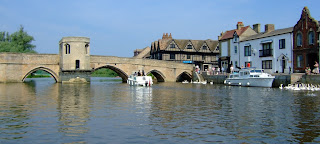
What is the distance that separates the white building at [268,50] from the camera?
5184 centimetres

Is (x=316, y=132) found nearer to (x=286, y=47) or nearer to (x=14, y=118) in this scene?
(x=14, y=118)

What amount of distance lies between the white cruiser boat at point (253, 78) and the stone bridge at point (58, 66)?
836 inches

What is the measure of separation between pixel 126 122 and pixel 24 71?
47.2 metres

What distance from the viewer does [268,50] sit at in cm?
5578

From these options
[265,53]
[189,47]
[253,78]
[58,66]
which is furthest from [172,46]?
[253,78]

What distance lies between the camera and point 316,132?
13.7 metres

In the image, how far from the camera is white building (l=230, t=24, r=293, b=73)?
170ft

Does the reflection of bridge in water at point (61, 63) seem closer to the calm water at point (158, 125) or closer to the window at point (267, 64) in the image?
the window at point (267, 64)

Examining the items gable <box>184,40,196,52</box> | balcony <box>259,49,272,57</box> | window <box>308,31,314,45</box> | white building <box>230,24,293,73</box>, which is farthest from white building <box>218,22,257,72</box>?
gable <box>184,40,196,52</box>

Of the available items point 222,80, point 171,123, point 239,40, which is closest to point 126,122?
point 171,123

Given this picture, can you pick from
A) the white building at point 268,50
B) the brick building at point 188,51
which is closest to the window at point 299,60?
the white building at point 268,50

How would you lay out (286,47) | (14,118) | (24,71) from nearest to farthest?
(14,118)
(286,47)
(24,71)

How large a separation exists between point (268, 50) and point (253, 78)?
39.3 ft

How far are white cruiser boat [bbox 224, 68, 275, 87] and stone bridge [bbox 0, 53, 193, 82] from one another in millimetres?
21225
